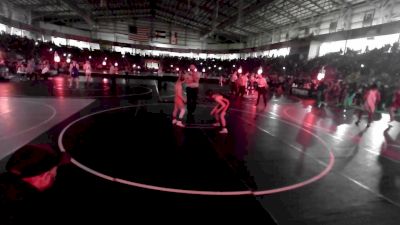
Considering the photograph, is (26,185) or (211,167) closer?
(26,185)

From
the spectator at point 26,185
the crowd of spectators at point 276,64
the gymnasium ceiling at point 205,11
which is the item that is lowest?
the spectator at point 26,185

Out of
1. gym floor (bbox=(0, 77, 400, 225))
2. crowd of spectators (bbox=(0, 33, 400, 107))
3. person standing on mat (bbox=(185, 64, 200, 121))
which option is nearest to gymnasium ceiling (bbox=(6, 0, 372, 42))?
crowd of spectators (bbox=(0, 33, 400, 107))

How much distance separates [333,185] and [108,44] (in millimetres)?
50032

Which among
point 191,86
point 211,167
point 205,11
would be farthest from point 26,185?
point 205,11

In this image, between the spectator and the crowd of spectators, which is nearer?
the spectator

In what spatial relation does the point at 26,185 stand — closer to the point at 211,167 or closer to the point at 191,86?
the point at 211,167

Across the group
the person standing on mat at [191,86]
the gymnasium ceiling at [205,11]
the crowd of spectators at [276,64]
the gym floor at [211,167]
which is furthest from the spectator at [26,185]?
the gymnasium ceiling at [205,11]

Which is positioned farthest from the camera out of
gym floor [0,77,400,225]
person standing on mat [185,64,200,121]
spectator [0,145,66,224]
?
person standing on mat [185,64,200,121]

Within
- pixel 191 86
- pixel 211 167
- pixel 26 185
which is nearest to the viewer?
pixel 26 185

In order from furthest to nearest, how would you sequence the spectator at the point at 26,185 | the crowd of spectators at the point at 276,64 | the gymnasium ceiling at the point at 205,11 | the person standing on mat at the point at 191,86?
the gymnasium ceiling at the point at 205,11
the crowd of spectators at the point at 276,64
the person standing on mat at the point at 191,86
the spectator at the point at 26,185

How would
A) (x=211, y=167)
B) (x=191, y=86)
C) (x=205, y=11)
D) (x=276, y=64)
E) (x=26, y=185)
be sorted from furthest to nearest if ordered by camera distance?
(x=205, y=11) < (x=276, y=64) < (x=191, y=86) < (x=211, y=167) < (x=26, y=185)

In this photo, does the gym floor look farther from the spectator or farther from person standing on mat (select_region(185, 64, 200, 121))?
the spectator

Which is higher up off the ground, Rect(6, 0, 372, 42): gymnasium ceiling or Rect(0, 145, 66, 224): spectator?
Rect(6, 0, 372, 42): gymnasium ceiling

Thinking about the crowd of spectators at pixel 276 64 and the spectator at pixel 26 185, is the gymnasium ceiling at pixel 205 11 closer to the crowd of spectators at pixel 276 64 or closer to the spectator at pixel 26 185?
the crowd of spectators at pixel 276 64
